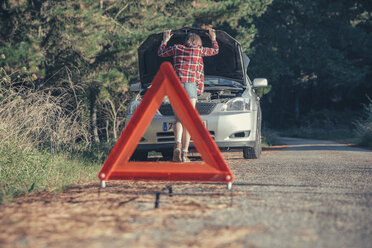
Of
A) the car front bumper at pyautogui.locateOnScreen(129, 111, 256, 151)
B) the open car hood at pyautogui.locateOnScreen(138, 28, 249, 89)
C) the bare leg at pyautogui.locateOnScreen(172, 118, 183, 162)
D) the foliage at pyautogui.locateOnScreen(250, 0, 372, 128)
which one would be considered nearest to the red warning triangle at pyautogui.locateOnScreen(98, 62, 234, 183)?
the bare leg at pyautogui.locateOnScreen(172, 118, 183, 162)

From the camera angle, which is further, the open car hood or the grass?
the open car hood

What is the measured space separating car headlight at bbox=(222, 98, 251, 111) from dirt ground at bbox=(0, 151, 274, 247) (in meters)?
2.68

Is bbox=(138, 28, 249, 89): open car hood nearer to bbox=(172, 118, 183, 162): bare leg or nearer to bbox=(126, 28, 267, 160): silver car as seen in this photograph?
bbox=(126, 28, 267, 160): silver car

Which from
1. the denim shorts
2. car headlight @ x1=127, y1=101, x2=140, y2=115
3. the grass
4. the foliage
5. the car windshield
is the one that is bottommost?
the grass

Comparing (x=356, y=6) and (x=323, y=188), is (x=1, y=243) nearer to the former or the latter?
(x=323, y=188)

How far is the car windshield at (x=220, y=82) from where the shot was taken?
771cm

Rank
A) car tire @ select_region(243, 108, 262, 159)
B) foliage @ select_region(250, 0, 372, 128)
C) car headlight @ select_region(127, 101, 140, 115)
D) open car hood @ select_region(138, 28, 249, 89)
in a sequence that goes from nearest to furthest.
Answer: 1. car headlight @ select_region(127, 101, 140, 115)
2. car tire @ select_region(243, 108, 262, 159)
3. open car hood @ select_region(138, 28, 249, 89)
4. foliage @ select_region(250, 0, 372, 128)

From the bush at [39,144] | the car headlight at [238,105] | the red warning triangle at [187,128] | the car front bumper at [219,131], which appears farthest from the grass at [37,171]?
the car headlight at [238,105]

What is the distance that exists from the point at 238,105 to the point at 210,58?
1469 mm

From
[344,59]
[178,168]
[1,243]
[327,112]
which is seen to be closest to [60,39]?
[178,168]

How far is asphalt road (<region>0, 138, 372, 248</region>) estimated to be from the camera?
2506 millimetres

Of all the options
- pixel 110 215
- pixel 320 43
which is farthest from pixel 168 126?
pixel 320 43

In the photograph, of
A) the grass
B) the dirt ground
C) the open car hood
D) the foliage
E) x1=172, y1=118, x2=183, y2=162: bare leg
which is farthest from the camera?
the foliage

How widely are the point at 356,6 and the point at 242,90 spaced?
26495mm
